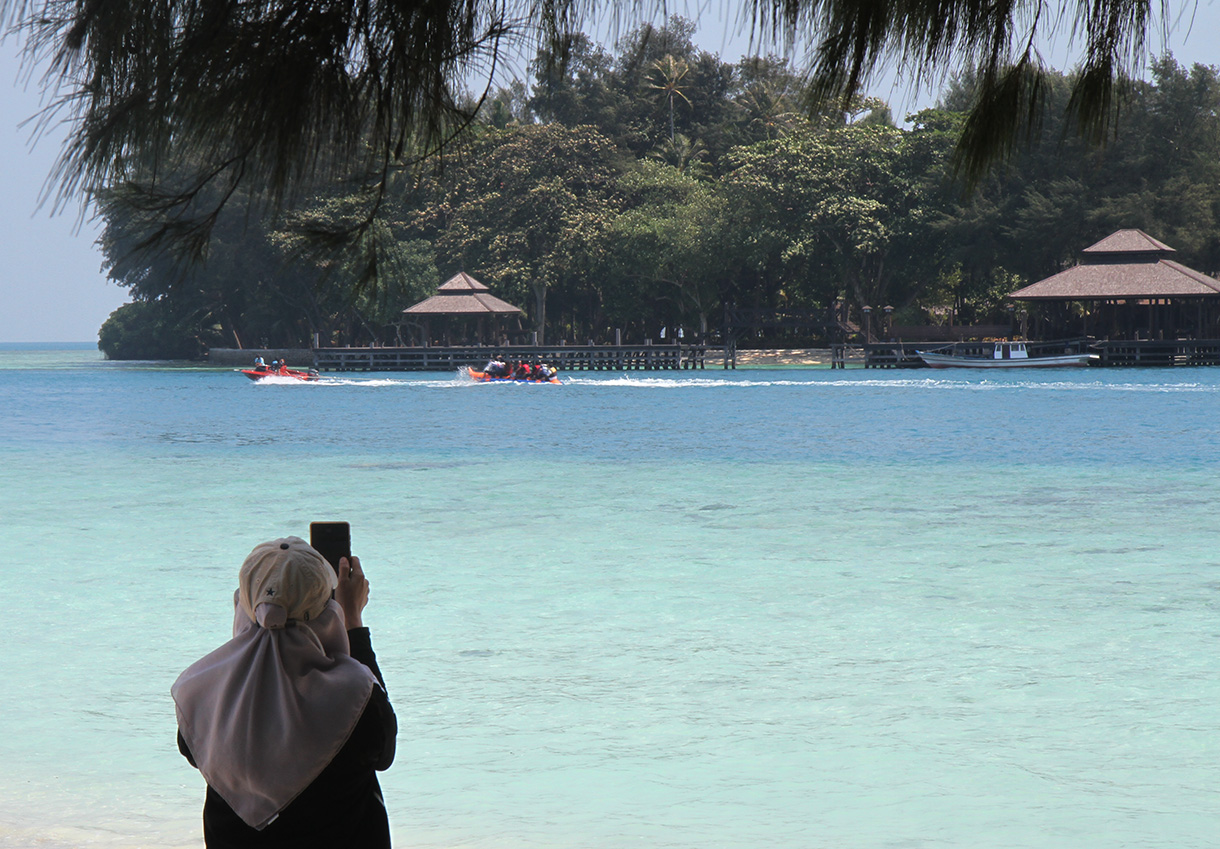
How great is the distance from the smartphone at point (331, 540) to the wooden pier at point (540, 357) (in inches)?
1912

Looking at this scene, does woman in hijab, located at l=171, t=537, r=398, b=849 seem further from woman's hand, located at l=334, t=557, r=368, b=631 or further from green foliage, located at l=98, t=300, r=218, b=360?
green foliage, located at l=98, t=300, r=218, b=360

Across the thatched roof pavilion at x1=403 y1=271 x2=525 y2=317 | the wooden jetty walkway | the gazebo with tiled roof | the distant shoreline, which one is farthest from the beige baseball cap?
the distant shoreline

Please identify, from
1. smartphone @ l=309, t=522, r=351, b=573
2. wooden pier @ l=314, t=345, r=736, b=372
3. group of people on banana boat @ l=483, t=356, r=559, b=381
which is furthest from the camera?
wooden pier @ l=314, t=345, r=736, b=372

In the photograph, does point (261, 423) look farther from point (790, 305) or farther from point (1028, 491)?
point (790, 305)

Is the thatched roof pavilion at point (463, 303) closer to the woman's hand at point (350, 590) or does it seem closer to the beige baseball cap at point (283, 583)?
the woman's hand at point (350, 590)

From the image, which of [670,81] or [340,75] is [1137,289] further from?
[340,75]

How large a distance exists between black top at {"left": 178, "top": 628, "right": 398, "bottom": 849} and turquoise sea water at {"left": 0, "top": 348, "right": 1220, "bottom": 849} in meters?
3.26

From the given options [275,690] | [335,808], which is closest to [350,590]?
[275,690]

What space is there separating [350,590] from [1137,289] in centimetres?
4580

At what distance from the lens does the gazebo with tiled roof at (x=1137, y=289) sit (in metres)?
44.4

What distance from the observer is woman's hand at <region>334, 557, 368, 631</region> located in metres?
2.39

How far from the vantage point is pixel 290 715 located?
2.25 metres

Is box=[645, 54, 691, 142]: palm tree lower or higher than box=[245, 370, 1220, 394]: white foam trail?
higher

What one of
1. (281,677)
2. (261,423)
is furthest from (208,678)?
(261,423)
